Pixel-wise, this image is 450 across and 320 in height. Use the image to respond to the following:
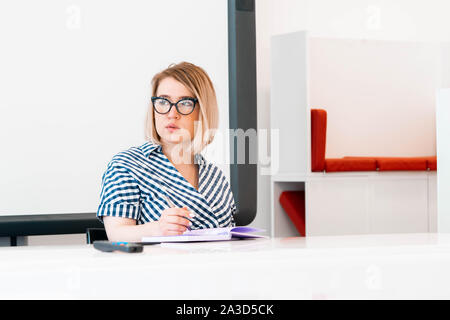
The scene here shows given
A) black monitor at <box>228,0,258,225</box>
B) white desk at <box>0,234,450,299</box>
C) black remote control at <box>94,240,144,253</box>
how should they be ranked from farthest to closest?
black monitor at <box>228,0,258,225</box> → black remote control at <box>94,240,144,253</box> → white desk at <box>0,234,450,299</box>

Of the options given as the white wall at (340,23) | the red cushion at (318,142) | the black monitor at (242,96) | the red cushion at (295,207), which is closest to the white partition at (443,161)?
the black monitor at (242,96)

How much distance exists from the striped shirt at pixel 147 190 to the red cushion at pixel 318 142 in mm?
2029

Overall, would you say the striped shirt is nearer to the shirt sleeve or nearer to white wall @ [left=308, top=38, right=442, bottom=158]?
the shirt sleeve

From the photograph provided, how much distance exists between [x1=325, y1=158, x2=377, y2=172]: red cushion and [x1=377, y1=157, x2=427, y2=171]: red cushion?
0.05m

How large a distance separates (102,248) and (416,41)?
3.76 meters

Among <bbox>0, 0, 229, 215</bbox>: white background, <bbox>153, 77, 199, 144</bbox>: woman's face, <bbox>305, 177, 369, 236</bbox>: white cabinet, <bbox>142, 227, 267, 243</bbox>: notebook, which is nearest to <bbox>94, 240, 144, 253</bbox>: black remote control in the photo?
<bbox>142, 227, 267, 243</bbox>: notebook

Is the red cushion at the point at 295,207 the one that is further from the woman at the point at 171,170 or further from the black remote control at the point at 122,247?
the black remote control at the point at 122,247

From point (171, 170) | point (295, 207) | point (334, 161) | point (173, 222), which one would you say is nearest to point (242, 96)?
point (171, 170)

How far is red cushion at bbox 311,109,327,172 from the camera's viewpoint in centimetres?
341

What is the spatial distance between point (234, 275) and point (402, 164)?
3.09 meters

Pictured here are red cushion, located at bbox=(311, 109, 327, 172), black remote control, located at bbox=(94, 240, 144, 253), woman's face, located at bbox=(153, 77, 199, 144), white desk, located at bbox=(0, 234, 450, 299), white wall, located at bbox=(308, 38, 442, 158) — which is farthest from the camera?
white wall, located at bbox=(308, 38, 442, 158)

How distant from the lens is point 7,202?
2100mm

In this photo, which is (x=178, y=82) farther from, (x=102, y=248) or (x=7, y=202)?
(x=7, y=202)

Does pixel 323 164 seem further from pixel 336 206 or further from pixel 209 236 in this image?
pixel 209 236
